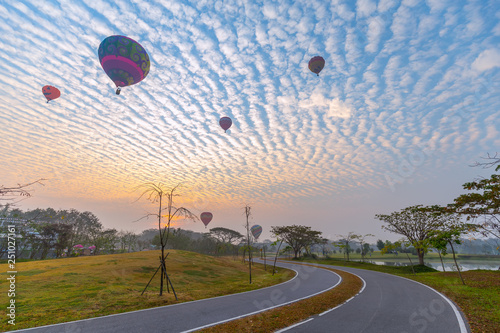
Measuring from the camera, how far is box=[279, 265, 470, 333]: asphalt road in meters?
8.82

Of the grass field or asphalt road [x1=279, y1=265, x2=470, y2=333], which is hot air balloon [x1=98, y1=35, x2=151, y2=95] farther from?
asphalt road [x1=279, y1=265, x2=470, y2=333]

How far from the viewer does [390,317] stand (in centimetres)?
1024

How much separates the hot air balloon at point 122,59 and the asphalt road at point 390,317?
2374 cm

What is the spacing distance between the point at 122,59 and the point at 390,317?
26953mm

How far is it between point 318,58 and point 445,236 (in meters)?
26.7

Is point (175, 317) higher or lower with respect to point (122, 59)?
lower

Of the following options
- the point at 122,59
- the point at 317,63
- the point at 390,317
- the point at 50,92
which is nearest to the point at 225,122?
the point at 317,63

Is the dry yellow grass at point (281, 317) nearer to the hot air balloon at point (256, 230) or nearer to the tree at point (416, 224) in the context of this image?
the tree at point (416, 224)

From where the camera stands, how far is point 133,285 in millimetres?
18516

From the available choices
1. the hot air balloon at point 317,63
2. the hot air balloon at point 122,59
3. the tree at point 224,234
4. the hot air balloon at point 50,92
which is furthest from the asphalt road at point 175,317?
the tree at point 224,234

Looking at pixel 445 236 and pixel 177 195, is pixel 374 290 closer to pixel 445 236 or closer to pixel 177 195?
pixel 445 236

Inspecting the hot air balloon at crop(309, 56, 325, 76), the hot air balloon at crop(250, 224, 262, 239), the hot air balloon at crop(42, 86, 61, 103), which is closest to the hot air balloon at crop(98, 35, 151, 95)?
the hot air balloon at crop(42, 86, 61, 103)

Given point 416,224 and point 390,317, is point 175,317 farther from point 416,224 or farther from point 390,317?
point 416,224

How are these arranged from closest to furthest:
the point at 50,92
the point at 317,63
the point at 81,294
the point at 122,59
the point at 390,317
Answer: the point at 390,317 < the point at 81,294 < the point at 122,59 < the point at 50,92 < the point at 317,63
